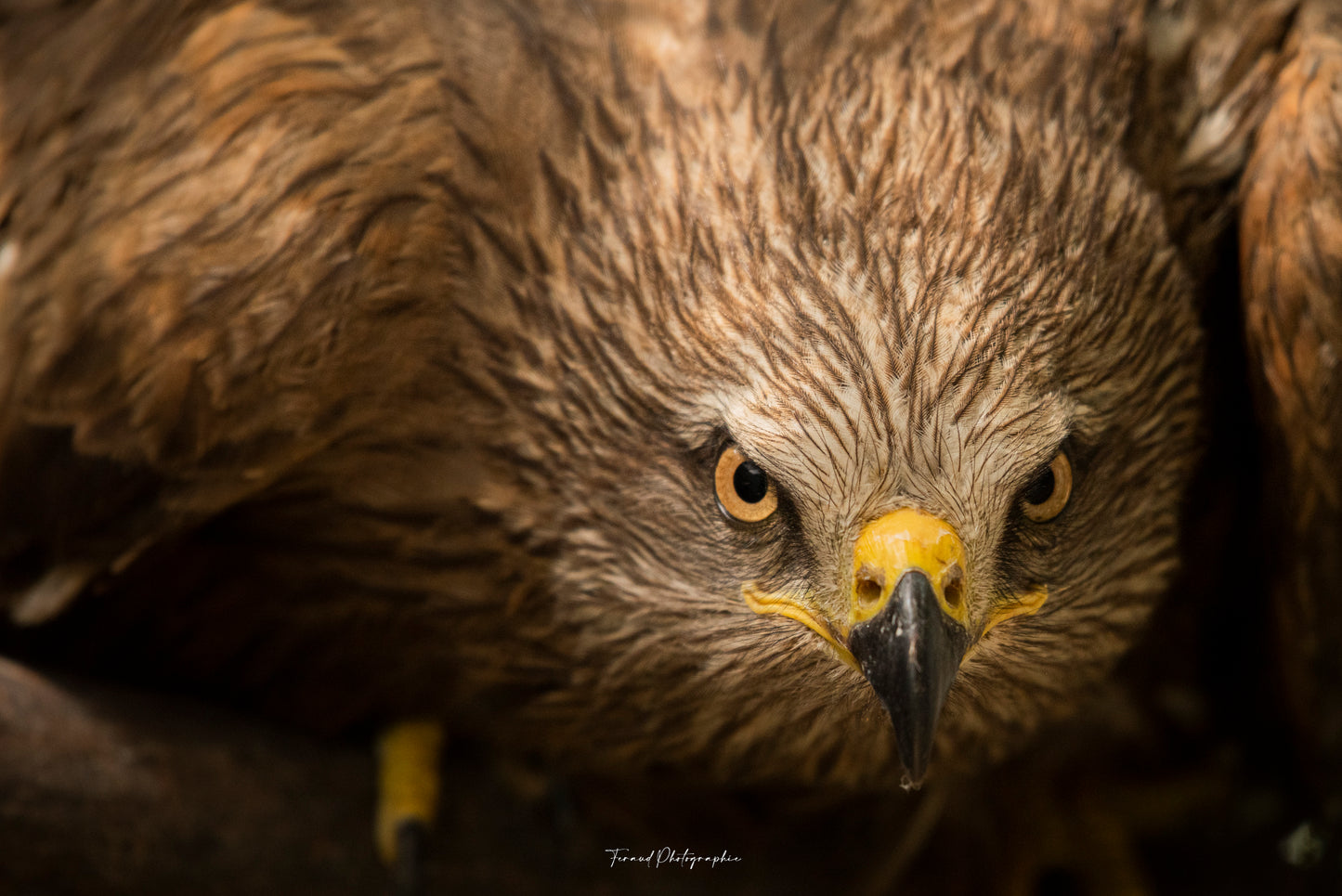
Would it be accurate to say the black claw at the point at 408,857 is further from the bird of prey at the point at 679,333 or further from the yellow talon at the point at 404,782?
the bird of prey at the point at 679,333

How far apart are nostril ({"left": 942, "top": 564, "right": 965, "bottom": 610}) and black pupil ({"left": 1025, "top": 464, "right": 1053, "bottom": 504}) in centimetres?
23

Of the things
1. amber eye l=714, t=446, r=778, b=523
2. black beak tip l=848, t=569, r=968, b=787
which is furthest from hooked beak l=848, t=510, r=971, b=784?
amber eye l=714, t=446, r=778, b=523

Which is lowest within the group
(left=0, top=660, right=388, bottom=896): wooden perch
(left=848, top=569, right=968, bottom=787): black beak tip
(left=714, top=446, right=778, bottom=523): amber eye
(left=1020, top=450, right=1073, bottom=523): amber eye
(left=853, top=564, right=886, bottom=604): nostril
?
(left=0, top=660, right=388, bottom=896): wooden perch

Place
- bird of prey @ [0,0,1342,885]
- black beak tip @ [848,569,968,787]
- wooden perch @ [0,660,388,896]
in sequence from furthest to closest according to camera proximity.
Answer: wooden perch @ [0,660,388,896], bird of prey @ [0,0,1342,885], black beak tip @ [848,569,968,787]

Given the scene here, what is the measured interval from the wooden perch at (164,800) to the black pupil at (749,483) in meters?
1.35

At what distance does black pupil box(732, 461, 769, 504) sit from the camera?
2.40m

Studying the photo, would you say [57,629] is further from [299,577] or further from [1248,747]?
[1248,747]

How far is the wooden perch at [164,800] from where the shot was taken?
2867mm

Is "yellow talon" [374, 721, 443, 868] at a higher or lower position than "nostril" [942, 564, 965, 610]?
lower

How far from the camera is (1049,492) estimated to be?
246cm
